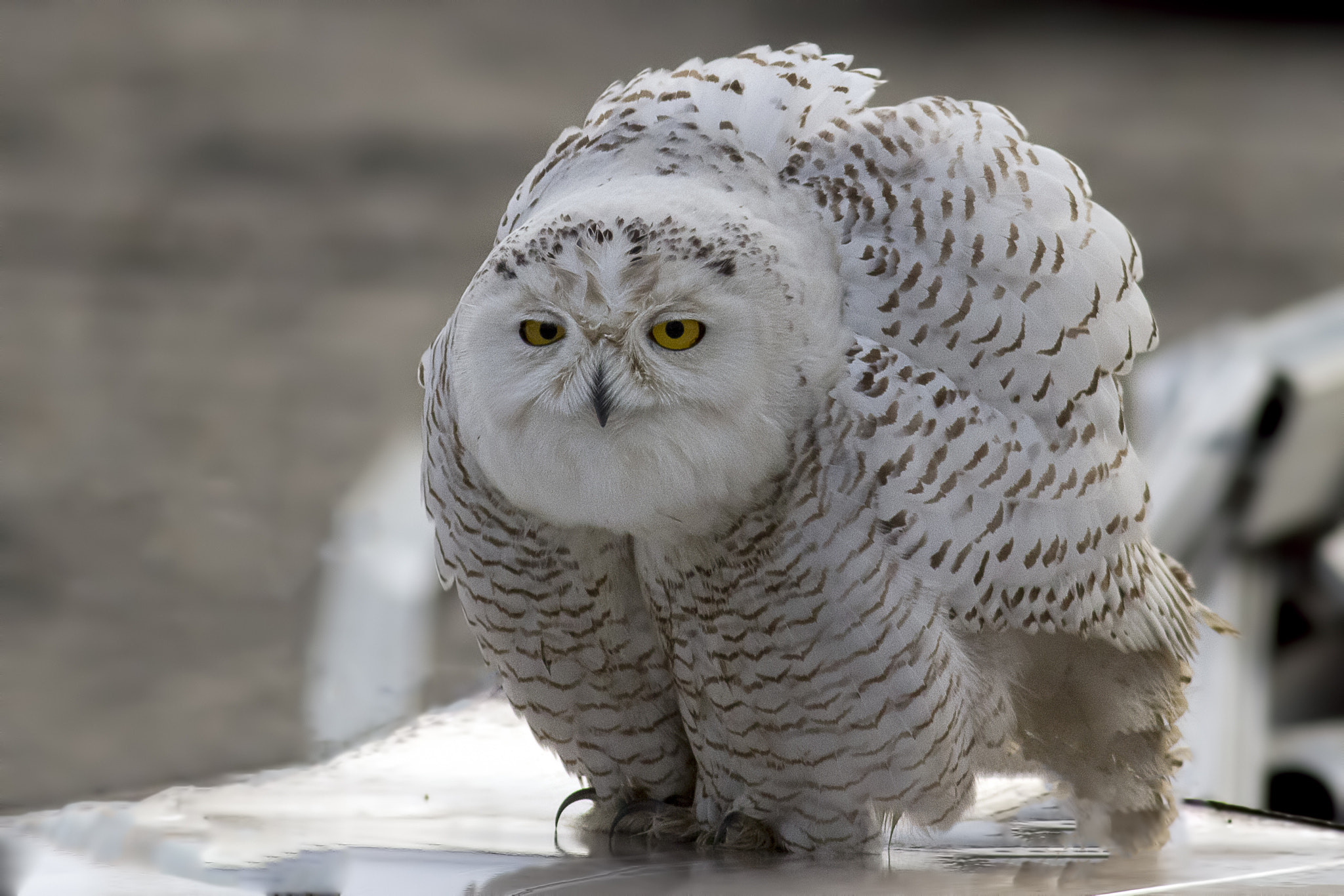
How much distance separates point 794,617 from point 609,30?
10.6 m

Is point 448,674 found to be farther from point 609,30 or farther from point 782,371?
point 609,30

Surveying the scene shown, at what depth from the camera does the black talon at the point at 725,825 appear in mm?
1511

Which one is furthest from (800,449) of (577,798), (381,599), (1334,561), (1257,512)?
(1334,561)

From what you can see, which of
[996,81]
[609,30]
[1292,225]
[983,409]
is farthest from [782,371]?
[609,30]

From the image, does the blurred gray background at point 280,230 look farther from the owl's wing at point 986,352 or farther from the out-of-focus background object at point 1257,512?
the out-of-focus background object at point 1257,512

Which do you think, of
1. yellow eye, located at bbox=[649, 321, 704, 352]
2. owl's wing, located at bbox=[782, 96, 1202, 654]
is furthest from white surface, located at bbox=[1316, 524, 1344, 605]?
yellow eye, located at bbox=[649, 321, 704, 352]

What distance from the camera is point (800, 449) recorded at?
128 centimetres

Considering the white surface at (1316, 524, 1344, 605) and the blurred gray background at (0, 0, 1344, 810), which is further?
the white surface at (1316, 524, 1344, 605)

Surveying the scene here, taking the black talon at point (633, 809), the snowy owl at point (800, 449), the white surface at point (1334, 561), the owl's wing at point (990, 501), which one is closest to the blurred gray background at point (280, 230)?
the snowy owl at point (800, 449)

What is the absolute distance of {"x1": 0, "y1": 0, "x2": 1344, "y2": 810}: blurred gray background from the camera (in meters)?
2.80

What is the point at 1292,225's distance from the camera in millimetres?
8453

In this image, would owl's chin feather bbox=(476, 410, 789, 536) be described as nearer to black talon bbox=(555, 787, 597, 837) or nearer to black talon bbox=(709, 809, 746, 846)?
black talon bbox=(709, 809, 746, 846)

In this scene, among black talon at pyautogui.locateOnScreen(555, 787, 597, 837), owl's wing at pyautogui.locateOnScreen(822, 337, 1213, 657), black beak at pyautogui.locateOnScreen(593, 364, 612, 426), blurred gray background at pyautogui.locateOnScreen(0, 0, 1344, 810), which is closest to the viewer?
black beak at pyautogui.locateOnScreen(593, 364, 612, 426)

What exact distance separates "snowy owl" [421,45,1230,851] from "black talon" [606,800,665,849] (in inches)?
1.7
